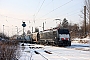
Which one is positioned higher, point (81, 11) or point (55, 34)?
point (81, 11)

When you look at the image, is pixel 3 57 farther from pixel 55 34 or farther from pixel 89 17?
pixel 89 17

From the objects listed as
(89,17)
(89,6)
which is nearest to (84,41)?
(89,17)

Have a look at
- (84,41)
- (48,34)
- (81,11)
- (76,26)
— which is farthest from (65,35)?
(76,26)

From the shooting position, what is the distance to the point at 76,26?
9344 centimetres

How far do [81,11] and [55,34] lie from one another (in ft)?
77.5

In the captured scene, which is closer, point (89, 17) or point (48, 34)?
point (48, 34)

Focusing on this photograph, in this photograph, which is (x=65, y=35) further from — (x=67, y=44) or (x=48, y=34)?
(x=48, y=34)

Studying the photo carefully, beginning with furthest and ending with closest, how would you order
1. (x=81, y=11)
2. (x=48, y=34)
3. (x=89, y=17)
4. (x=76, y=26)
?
1. (x=76, y=26)
2. (x=81, y=11)
3. (x=89, y=17)
4. (x=48, y=34)

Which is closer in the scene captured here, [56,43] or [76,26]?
[56,43]

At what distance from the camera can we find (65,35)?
38.5m

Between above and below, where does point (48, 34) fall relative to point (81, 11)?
below

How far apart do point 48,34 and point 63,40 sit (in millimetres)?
5833

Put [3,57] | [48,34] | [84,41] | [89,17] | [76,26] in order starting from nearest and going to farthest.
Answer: [3,57]
[48,34]
[84,41]
[89,17]
[76,26]

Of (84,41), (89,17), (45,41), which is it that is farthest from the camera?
(89,17)
